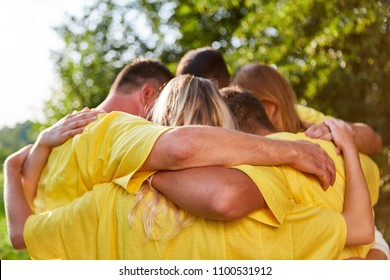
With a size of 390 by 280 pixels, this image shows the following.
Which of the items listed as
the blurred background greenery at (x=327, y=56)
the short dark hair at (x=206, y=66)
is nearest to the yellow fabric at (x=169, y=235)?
the short dark hair at (x=206, y=66)

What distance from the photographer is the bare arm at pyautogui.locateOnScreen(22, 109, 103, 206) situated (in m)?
2.67

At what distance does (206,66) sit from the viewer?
4.16 m

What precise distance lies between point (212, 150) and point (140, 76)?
1.29 metres

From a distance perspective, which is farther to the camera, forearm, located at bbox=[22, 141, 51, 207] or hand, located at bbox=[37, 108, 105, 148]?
forearm, located at bbox=[22, 141, 51, 207]

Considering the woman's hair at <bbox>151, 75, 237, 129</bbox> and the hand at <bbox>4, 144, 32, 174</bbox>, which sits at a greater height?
the woman's hair at <bbox>151, 75, 237, 129</bbox>

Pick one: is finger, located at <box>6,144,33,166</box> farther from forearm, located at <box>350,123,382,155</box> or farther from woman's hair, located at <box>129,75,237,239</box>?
forearm, located at <box>350,123,382,155</box>

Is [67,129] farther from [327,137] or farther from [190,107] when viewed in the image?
[327,137]

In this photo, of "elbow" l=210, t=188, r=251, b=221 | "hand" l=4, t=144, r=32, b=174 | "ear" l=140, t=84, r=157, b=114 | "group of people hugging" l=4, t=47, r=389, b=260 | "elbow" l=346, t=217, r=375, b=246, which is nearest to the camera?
"elbow" l=210, t=188, r=251, b=221

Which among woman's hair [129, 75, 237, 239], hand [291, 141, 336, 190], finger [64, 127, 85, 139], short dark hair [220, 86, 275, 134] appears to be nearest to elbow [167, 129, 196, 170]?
woman's hair [129, 75, 237, 239]
